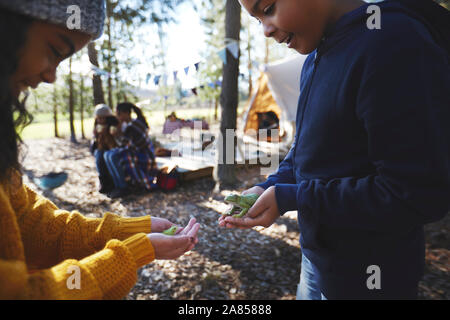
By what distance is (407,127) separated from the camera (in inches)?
35.4

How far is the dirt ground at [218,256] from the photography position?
3154 millimetres

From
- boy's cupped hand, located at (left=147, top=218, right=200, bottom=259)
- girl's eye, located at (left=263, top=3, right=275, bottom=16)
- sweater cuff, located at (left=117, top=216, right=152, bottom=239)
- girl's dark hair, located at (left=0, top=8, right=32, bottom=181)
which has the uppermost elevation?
girl's eye, located at (left=263, top=3, right=275, bottom=16)

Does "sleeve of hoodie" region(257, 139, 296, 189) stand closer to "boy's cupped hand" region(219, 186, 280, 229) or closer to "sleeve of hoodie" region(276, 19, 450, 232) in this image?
"boy's cupped hand" region(219, 186, 280, 229)

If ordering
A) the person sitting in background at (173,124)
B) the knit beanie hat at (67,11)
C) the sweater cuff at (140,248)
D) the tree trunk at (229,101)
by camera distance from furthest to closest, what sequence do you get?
the person sitting in background at (173,124), the tree trunk at (229,101), the sweater cuff at (140,248), the knit beanie hat at (67,11)

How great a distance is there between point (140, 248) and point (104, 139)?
5.96 m

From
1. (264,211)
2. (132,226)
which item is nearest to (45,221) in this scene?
(132,226)

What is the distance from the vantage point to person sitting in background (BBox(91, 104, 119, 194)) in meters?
6.36

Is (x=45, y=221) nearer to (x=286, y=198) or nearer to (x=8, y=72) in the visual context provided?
(x=8, y=72)

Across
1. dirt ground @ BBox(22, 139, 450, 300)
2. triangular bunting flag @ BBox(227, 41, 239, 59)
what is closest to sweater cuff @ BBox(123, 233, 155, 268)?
dirt ground @ BBox(22, 139, 450, 300)

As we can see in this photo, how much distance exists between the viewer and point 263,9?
1.26m

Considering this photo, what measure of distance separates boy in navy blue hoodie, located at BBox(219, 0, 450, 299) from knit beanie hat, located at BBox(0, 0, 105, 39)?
2.24 ft

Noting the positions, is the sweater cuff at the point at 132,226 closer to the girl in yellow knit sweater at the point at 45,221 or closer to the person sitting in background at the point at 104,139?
the girl in yellow knit sweater at the point at 45,221

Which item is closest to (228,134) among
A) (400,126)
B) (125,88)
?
(400,126)

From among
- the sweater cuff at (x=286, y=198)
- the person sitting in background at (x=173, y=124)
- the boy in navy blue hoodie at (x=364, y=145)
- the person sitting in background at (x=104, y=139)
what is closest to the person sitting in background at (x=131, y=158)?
the person sitting in background at (x=104, y=139)
